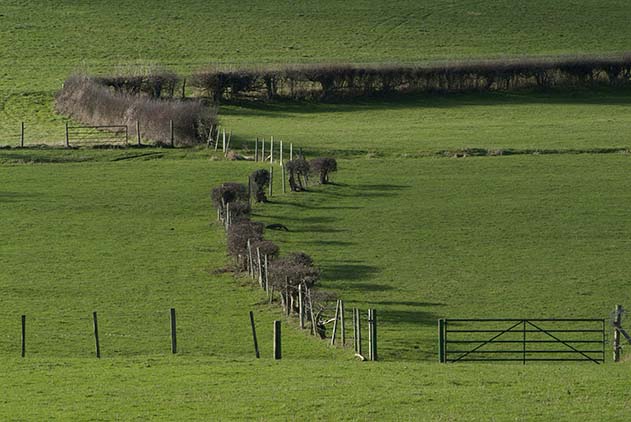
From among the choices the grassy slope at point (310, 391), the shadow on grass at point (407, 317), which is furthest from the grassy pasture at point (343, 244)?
the grassy slope at point (310, 391)

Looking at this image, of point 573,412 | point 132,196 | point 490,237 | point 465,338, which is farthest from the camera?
point 132,196

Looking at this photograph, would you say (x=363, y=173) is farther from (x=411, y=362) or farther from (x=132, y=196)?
(x=411, y=362)

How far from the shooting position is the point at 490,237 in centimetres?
5034

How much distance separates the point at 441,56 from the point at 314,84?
49.5 ft

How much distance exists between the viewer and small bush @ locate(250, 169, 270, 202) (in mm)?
58281

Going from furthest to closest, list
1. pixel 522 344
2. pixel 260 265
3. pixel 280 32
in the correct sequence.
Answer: pixel 280 32 → pixel 260 265 → pixel 522 344

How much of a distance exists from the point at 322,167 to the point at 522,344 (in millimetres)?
28362

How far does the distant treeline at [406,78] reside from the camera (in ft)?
330

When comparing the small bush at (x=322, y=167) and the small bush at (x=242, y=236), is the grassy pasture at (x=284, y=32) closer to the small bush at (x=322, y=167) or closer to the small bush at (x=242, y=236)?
the small bush at (x=322, y=167)

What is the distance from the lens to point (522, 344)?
35375 millimetres

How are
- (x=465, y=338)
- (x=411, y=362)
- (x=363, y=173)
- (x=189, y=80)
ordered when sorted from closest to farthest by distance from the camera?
(x=411, y=362), (x=465, y=338), (x=363, y=173), (x=189, y=80)

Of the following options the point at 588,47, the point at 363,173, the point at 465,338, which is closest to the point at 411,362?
the point at 465,338

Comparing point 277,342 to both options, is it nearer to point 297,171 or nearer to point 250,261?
point 250,261

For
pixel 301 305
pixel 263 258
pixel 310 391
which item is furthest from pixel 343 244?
pixel 310 391
